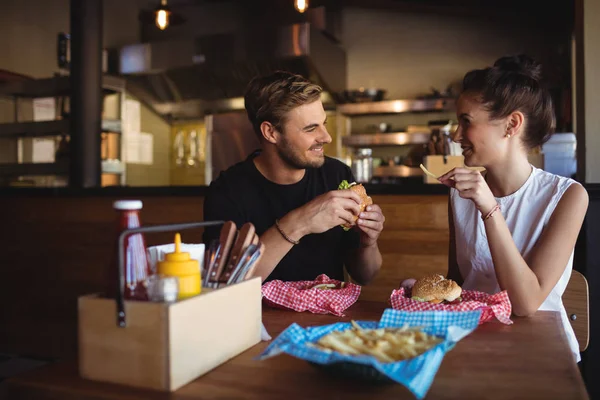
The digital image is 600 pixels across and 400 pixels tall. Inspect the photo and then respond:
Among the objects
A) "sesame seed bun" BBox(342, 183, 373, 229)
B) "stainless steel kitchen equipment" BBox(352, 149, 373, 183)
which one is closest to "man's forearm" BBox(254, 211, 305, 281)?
"sesame seed bun" BBox(342, 183, 373, 229)

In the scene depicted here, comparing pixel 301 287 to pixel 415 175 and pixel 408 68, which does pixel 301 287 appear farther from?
pixel 408 68

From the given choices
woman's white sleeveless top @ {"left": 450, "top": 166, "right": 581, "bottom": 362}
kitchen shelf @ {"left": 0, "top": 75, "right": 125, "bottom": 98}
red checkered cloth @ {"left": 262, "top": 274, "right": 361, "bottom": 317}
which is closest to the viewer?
red checkered cloth @ {"left": 262, "top": 274, "right": 361, "bottom": 317}

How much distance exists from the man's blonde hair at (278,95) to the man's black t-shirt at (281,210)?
0.22 meters

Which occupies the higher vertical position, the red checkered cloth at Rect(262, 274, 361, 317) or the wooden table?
the red checkered cloth at Rect(262, 274, 361, 317)

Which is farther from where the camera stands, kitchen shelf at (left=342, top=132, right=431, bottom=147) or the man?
kitchen shelf at (left=342, top=132, right=431, bottom=147)

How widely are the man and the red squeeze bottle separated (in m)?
1.06

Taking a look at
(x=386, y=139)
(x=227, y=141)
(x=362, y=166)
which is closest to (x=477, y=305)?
(x=362, y=166)

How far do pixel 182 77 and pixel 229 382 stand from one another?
6.60 metres

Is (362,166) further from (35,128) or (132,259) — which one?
(132,259)

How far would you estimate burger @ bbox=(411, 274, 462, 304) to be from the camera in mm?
1350

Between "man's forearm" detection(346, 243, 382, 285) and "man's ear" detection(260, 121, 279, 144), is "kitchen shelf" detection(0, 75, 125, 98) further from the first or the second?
"man's forearm" detection(346, 243, 382, 285)

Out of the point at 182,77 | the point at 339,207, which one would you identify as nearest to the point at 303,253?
the point at 339,207

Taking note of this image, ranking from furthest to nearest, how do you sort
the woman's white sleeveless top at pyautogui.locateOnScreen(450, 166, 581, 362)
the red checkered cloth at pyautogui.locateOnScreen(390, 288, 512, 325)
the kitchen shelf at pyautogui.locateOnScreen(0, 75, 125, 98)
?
the kitchen shelf at pyautogui.locateOnScreen(0, 75, 125, 98) < the woman's white sleeveless top at pyautogui.locateOnScreen(450, 166, 581, 362) < the red checkered cloth at pyautogui.locateOnScreen(390, 288, 512, 325)

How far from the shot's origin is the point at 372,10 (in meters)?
7.50
